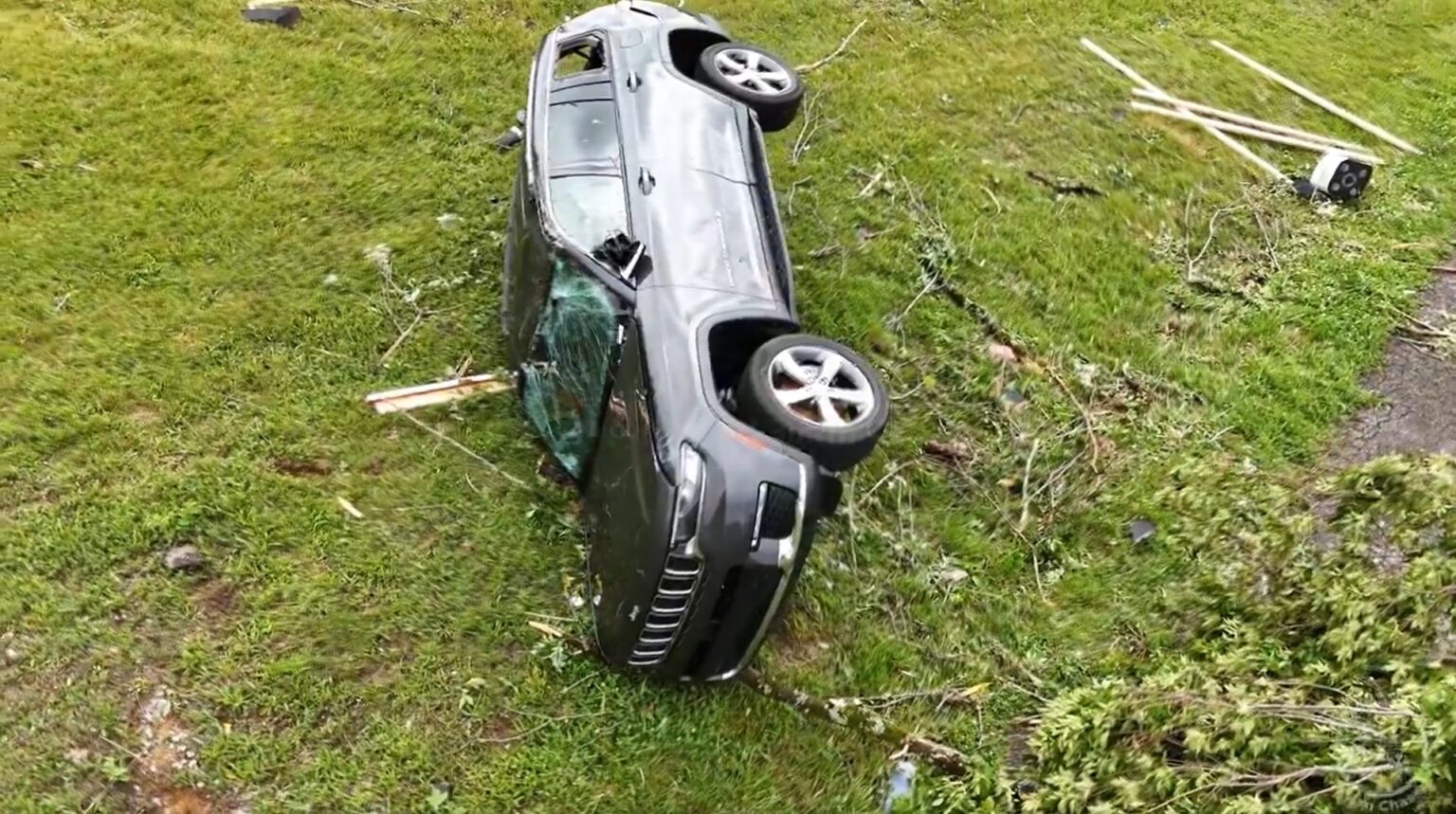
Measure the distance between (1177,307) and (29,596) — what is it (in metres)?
5.63

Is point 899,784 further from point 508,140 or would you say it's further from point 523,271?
point 508,140

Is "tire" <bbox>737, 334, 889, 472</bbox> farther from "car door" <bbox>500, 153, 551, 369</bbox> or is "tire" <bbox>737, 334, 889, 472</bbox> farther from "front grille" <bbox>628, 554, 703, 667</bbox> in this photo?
"car door" <bbox>500, 153, 551, 369</bbox>

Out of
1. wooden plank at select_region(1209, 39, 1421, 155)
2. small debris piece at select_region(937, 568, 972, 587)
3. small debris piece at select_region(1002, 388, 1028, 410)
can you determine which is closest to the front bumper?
small debris piece at select_region(937, 568, 972, 587)

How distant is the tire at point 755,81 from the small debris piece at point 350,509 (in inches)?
106

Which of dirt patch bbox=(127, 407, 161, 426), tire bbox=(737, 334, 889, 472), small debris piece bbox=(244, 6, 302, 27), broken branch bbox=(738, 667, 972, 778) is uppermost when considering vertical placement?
tire bbox=(737, 334, 889, 472)

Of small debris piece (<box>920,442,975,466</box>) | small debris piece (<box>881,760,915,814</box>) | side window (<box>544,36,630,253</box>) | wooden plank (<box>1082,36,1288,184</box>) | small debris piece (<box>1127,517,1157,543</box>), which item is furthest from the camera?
wooden plank (<box>1082,36,1288,184</box>)

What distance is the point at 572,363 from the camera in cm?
410

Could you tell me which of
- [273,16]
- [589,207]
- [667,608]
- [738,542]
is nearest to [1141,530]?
[738,542]

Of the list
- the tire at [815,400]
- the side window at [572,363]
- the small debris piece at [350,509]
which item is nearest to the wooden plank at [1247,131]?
the tire at [815,400]

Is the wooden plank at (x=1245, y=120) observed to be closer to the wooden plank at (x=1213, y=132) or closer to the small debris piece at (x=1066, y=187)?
the wooden plank at (x=1213, y=132)

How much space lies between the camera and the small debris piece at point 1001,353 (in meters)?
5.20

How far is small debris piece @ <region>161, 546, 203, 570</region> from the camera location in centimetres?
412

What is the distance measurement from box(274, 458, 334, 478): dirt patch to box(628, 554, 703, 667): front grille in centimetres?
176

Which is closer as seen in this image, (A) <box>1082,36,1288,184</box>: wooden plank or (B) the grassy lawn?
(B) the grassy lawn
